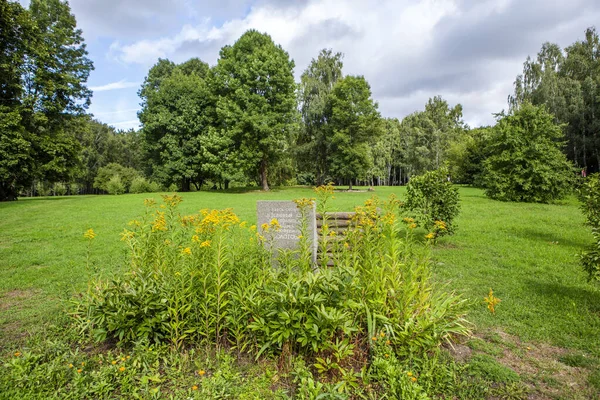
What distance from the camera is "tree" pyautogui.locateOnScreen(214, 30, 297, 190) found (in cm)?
2552

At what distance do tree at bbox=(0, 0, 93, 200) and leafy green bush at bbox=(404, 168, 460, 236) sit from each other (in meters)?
21.8

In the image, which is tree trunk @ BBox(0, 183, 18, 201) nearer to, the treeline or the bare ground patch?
the treeline

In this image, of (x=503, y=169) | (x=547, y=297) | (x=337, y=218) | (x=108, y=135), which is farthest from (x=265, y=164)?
(x=108, y=135)

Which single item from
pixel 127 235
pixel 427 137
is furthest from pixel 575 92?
pixel 127 235

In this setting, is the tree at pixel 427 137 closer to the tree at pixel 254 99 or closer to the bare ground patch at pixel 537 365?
the tree at pixel 254 99

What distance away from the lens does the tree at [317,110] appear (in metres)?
32.3

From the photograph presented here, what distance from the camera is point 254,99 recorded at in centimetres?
2592

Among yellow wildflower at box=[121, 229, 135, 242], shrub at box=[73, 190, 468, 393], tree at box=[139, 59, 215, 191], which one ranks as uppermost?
tree at box=[139, 59, 215, 191]

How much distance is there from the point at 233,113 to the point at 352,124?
1149 cm

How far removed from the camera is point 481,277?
230 inches

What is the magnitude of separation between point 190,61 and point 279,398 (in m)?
40.9

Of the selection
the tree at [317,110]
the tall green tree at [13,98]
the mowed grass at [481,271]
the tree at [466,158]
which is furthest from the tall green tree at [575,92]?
the tall green tree at [13,98]

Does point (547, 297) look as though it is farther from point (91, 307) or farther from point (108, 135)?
point (108, 135)

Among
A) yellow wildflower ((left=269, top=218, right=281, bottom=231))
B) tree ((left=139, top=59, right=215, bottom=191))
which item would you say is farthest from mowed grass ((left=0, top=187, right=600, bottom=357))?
tree ((left=139, top=59, right=215, bottom=191))
